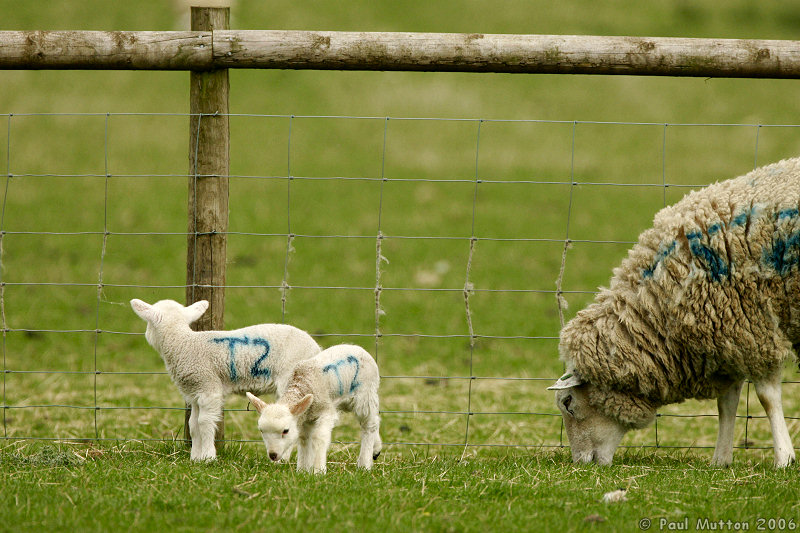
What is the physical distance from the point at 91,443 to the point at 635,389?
10.9ft

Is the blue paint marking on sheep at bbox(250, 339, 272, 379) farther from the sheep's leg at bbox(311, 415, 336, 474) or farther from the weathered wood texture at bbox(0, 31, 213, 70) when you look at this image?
the weathered wood texture at bbox(0, 31, 213, 70)

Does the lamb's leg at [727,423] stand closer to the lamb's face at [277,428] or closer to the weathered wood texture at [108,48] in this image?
the lamb's face at [277,428]

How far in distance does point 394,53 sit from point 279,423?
7.22ft

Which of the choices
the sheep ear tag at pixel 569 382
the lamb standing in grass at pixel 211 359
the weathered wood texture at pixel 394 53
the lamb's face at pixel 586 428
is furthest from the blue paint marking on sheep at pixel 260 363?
the lamb's face at pixel 586 428

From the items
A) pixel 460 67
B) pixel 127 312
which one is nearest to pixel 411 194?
pixel 127 312

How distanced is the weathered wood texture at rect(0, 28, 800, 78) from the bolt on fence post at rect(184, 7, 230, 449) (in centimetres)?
13

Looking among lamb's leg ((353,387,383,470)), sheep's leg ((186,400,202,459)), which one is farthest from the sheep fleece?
sheep's leg ((186,400,202,459))

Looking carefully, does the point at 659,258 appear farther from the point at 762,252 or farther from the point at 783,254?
the point at 783,254

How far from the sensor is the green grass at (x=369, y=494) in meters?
3.74

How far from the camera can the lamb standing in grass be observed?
4.73 metres

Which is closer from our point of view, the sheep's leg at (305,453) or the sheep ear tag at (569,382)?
the sheep's leg at (305,453)

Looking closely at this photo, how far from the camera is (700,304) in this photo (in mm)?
4914

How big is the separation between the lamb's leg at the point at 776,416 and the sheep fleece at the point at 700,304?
3.9 inches

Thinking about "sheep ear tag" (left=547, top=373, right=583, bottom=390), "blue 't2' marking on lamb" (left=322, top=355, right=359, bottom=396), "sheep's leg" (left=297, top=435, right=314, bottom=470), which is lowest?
"sheep's leg" (left=297, top=435, right=314, bottom=470)
